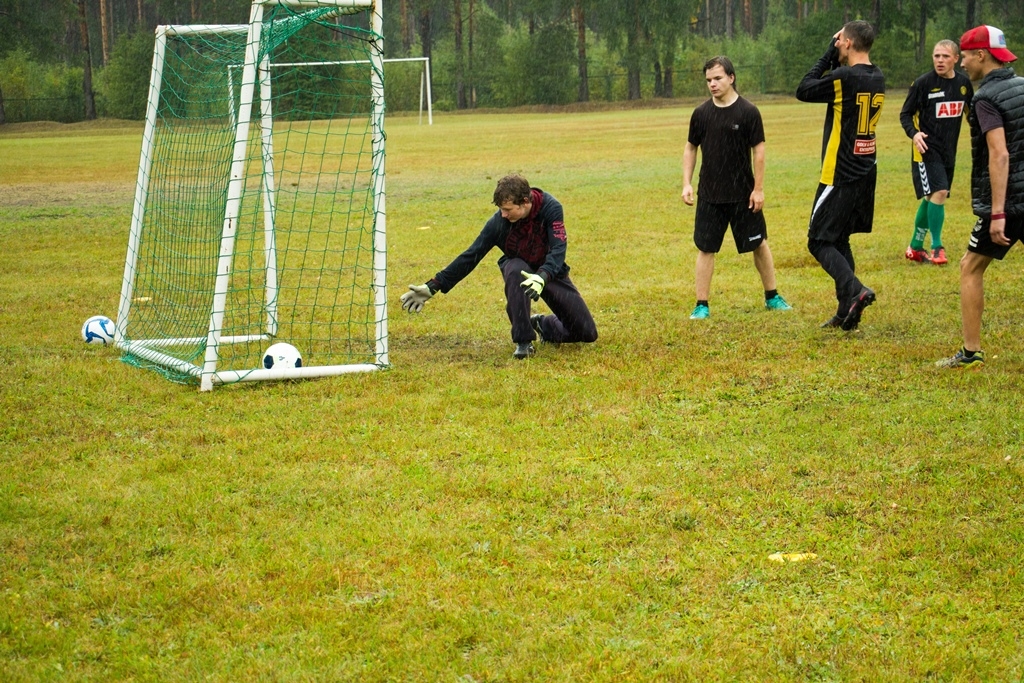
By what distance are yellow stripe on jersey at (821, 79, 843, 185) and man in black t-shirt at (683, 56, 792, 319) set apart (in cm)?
44

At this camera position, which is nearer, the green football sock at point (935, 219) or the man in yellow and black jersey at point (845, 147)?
the man in yellow and black jersey at point (845, 147)

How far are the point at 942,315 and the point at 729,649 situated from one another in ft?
17.7

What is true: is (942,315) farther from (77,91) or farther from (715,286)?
(77,91)

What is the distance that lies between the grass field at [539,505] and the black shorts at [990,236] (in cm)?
71

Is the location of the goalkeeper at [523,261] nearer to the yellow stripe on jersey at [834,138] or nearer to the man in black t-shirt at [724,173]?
the man in black t-shirt at [724,173]

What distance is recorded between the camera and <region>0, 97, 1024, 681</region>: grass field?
345cm

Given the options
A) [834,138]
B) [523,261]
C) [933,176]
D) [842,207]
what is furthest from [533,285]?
[933,176]

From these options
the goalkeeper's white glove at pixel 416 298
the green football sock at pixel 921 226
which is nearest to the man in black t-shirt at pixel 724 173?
the goalkeeper's white glove at pixel 416 298

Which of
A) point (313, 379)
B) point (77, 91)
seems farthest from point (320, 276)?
point (77, 91)

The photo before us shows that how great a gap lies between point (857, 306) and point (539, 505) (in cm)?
348

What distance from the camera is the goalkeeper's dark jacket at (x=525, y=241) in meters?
7.09

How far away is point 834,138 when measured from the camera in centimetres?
755

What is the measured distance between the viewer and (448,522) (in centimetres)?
440

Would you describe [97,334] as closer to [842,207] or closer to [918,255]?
[842,207]
